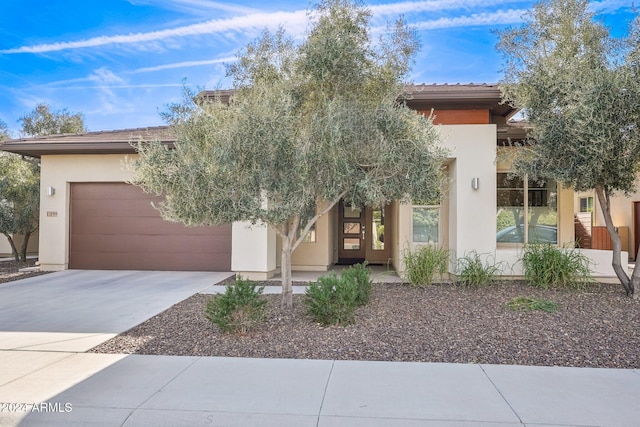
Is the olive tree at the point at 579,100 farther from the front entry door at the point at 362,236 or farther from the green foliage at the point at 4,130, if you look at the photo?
the green foliage at the point at 4,130

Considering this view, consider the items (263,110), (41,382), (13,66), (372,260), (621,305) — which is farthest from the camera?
(13,66)

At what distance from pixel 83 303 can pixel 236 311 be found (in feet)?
13.1

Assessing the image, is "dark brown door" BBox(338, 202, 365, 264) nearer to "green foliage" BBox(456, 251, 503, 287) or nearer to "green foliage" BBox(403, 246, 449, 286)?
"green foliage" BBox(403, 246, 449, 286)

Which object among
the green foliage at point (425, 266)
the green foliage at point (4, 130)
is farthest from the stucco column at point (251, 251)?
the green foliage at point (4, 130)

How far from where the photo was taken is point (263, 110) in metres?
5.17

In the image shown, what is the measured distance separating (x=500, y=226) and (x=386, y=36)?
670 centimetres

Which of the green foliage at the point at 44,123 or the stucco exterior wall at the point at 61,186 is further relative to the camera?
the green foliage at the point at 44,123

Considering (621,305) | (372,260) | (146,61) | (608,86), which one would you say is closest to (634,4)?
(608,86)

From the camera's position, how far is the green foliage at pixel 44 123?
832 inches

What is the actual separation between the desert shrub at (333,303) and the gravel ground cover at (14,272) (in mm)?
8853

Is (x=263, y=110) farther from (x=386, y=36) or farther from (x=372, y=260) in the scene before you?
(x=372, y=260)

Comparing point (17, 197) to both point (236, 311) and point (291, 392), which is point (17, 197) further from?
point (291, 392)

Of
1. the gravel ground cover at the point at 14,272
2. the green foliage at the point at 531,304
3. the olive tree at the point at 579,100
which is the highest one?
the olive tree at the point at 579,100

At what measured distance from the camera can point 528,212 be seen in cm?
1076
